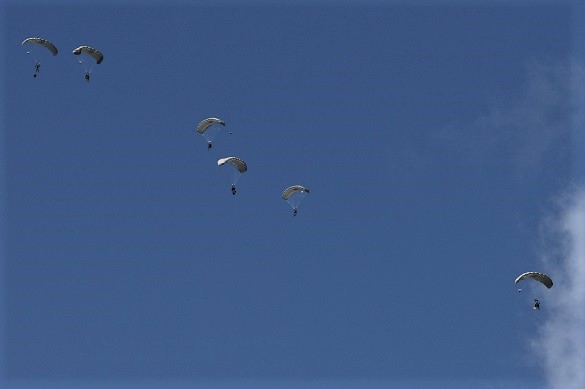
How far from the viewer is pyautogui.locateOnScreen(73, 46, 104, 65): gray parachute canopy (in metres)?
105

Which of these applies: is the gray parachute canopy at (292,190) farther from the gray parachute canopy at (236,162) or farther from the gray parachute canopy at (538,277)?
the gray parachute canopy at (538,277)

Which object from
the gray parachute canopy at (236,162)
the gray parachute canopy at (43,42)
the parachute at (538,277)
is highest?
the gray parachute canopy at (43,42)

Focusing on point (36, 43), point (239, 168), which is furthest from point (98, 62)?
point (239, 168)

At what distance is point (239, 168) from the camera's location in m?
104

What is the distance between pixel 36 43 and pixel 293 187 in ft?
71.8

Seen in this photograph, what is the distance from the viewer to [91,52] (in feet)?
345

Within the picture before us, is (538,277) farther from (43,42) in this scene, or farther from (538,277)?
(43,42)

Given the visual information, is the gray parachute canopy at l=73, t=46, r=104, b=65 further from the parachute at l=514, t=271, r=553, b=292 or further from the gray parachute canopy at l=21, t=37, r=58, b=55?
the parachute at l=514, t=271, r=553, b=292

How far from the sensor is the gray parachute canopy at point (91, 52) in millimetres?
104750

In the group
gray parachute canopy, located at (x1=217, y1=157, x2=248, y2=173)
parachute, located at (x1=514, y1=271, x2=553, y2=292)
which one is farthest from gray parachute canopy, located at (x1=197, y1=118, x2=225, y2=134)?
parachute, located at (x1=514, y1=271, x2=553, y2=292)

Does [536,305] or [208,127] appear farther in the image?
[208,127]

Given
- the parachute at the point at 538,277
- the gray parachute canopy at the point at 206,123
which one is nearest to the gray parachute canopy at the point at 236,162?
the gray parachute canopy at the point at 206,123

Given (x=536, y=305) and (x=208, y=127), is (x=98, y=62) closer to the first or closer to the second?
(x=208, y=127)

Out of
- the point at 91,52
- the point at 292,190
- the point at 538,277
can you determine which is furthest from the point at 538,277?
the point at 91,52
